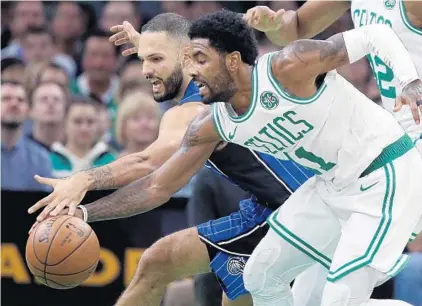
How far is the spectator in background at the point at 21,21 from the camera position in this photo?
13.1m

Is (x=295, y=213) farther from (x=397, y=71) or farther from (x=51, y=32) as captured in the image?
(x=51, y=32)

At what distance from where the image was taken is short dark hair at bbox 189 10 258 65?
20.7 feet

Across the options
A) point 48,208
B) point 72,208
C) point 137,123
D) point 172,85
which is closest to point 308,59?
point 172,85

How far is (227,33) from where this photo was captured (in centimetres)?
631

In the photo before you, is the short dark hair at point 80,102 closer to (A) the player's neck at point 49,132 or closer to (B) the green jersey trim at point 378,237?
(A) the player's neck at point 49,132

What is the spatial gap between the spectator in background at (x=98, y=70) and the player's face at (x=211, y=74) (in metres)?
6.13

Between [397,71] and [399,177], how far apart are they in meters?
0.61

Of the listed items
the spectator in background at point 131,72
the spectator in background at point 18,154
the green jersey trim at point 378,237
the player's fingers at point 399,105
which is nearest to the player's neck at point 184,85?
the green jersey trim at point 378,237

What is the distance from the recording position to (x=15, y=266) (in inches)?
373

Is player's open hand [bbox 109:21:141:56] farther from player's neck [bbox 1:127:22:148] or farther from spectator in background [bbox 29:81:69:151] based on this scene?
spectator in background [bbox 29:81:69:151]

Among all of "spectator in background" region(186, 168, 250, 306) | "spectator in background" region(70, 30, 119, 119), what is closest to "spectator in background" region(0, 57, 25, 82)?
"spectator in background" region(70, 30, 119, 119)

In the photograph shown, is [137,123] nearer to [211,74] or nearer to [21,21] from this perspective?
[21,21]

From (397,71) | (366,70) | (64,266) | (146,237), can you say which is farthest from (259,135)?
(366,70)

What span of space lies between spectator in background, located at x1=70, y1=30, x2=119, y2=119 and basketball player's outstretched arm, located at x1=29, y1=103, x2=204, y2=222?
522 cm
